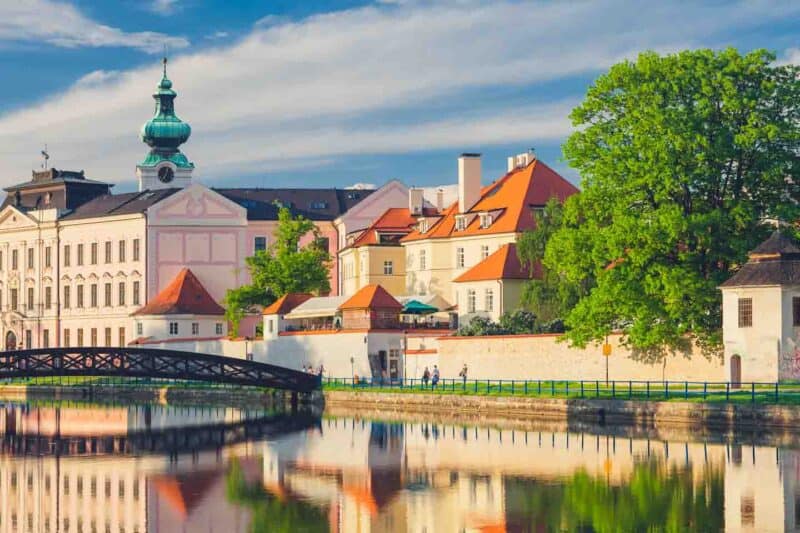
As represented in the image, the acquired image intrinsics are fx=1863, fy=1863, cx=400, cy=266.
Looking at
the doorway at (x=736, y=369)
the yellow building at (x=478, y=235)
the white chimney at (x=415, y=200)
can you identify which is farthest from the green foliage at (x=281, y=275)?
the doorway at (x=736, y=369)

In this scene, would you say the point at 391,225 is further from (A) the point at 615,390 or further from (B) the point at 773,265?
(B) the point at 773,265

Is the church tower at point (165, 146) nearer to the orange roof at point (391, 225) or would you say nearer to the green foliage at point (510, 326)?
Result: the orange roof at point (391, 225)

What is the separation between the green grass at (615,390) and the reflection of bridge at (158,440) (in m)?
5.89

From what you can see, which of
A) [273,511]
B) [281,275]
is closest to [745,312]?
[273,511]

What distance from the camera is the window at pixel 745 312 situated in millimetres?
62938

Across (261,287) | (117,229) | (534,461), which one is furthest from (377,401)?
(117,229)

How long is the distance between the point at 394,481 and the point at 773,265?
20.5 m

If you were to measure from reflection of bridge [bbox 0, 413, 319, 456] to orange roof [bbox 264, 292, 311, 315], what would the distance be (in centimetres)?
2442

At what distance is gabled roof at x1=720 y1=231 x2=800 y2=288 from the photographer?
62.2 metres

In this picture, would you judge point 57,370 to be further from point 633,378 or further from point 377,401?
point 633,378

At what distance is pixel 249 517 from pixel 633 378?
101 ft

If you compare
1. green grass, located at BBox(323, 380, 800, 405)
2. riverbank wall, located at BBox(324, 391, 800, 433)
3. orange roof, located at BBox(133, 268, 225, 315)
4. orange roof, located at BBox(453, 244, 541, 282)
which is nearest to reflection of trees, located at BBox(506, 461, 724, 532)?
riverbank wall, located at BBox(324, 391, 800, 433)

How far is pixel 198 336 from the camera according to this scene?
363 ft

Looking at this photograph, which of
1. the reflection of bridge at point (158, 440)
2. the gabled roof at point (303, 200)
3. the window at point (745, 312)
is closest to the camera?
the reflection of bridge at point (158, 440)
